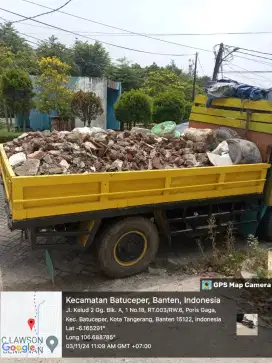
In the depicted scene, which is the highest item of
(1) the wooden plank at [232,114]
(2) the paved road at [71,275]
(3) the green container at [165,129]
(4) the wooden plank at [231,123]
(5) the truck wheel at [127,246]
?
(1) the wooden plank at [232,114]

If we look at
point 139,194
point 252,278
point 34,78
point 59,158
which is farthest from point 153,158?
point 34,78

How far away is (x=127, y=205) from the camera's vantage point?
3453mm

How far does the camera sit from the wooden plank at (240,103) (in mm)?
4418

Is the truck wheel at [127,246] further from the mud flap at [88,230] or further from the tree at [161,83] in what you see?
the tree at [161,83]

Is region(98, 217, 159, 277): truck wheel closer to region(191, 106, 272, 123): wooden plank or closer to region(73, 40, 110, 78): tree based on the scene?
region(191, 106, 272, 123): wooden plank

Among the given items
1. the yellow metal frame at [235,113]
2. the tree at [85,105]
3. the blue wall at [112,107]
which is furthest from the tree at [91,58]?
the yellow metal frame at [235,113]

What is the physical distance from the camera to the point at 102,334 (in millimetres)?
2787

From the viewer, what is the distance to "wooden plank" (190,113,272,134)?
4.37 meters

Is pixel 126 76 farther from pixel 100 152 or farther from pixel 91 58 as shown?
pixel 100 152

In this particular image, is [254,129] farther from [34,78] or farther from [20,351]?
[34,78]

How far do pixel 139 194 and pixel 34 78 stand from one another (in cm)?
1456

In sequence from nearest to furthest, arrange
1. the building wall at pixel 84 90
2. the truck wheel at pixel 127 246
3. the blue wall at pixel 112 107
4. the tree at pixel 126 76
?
the truck wheel at pixel 127 246 < the building wall at pixel 84 90 < the blue wall at pixel 112 107 < the tree at pixel 126 76

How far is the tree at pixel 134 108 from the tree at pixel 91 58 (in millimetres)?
19203

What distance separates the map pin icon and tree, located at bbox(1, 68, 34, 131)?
512 inches
